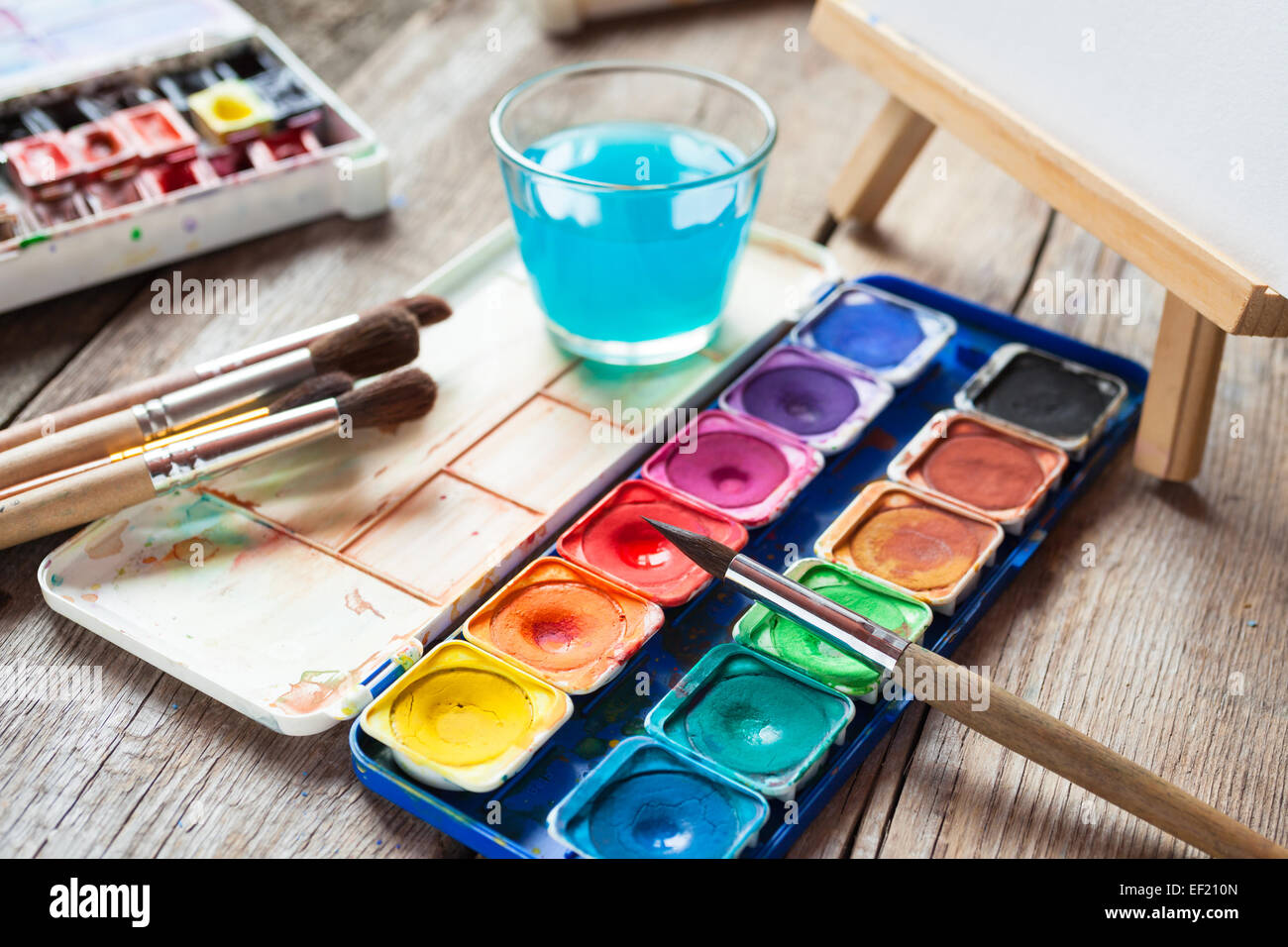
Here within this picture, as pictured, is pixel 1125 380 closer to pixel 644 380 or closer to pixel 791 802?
pixel 644 380

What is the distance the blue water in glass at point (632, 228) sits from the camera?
1.11 m

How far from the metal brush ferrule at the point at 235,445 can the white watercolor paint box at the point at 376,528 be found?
0.12 feet

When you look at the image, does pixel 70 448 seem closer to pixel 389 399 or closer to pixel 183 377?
pixel 183 377

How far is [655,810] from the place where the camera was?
82cm

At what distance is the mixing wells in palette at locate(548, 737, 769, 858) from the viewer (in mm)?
797

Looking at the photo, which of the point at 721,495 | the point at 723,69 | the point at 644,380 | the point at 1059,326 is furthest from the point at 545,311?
the point at 723,69

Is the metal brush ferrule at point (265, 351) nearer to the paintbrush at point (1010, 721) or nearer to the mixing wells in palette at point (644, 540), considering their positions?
the mixing wells in palette at point (644, 540)

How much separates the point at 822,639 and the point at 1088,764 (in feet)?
0.60

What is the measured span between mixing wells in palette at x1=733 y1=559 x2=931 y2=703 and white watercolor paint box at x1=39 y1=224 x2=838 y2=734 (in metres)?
0.20

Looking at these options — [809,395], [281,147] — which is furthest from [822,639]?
[281,147]

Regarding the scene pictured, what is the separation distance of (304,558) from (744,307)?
52 cm

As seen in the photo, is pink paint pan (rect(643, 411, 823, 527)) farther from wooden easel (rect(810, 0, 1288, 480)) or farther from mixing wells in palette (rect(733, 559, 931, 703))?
wooden easel (rect(810, 0, 1288, 480))

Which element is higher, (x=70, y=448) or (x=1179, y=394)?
(x=1179, y=394)

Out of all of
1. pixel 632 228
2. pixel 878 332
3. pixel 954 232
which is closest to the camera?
pixel 632 228
